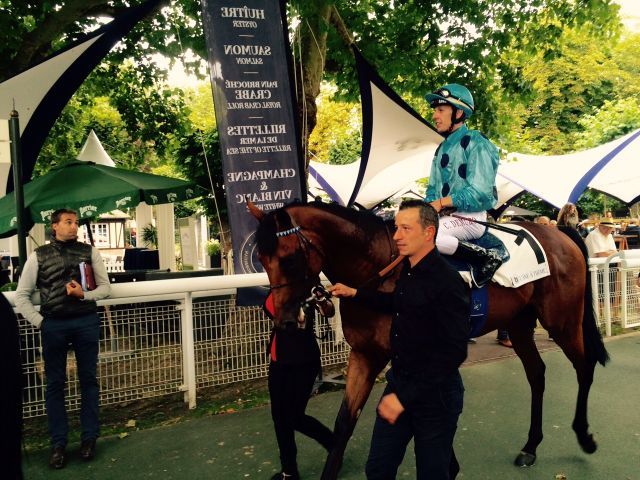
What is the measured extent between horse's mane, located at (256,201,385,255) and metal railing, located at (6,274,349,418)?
81.2 inches

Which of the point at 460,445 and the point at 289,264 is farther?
the point at 460,445

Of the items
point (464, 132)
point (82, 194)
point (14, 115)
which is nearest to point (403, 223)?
point (464, 132)

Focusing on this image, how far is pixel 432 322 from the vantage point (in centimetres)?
232

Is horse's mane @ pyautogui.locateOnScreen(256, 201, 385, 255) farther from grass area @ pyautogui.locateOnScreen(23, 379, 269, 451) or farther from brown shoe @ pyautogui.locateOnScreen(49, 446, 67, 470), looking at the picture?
grass area @ pyautogui.locateOnScreen(23, 379, 269, 451)

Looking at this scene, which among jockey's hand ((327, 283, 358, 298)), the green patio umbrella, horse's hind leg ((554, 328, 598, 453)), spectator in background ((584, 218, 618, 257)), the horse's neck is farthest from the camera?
spectator in background ((584, 218, 618, 257))

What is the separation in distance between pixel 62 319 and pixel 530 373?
3783mm

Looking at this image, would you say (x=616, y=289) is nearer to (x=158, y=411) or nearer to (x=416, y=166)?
(x=416, y=166)

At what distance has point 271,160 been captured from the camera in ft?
18.2

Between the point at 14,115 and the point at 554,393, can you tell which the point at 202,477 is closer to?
the point at 14,115

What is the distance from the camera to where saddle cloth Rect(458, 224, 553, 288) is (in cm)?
393

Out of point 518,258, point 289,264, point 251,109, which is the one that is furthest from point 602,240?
point 289,264

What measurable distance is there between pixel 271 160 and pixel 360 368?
2.76 meters

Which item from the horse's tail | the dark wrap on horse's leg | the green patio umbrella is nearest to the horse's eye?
the dark wrap on horse's leg

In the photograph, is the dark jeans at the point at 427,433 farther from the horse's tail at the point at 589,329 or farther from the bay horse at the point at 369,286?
the horse's tail at the point at 589,329
